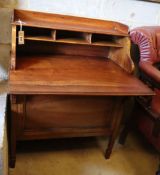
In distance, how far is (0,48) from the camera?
1.69m

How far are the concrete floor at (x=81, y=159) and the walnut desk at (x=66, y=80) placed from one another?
0.11 metres

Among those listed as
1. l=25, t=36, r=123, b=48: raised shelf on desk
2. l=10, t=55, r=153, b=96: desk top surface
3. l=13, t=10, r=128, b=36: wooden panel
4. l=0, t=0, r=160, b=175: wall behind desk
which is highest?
l=0, t=0, r=160, b=175: wall behind desk

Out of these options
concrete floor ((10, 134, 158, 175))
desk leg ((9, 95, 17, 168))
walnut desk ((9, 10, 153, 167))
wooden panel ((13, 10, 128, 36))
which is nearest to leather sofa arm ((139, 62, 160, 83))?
walnut desk ((9, 10, 153, 167))

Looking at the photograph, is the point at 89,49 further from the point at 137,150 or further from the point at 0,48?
the point at 137,150

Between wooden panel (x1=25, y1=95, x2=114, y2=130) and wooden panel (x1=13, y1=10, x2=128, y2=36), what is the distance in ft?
1.52

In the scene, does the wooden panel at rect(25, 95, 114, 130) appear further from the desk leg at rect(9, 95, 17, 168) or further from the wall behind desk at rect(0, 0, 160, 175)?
the wall behind desk at rect(0, 0, 160, 175)

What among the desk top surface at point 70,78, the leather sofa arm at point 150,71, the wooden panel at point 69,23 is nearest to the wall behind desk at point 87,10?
the wooden panel at point 69,23

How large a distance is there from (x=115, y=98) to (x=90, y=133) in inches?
12.0

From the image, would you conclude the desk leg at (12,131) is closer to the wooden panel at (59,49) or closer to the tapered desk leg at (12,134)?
the tapered desk leg at (12,134)

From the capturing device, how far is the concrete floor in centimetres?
162

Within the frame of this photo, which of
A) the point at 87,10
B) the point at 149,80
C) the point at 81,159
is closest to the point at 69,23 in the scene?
the point at 87,10

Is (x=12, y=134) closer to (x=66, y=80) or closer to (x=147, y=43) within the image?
(x=66, y=80)

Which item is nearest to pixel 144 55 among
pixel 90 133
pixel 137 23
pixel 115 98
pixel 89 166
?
pixel 137 23

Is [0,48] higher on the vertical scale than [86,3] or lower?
lower
